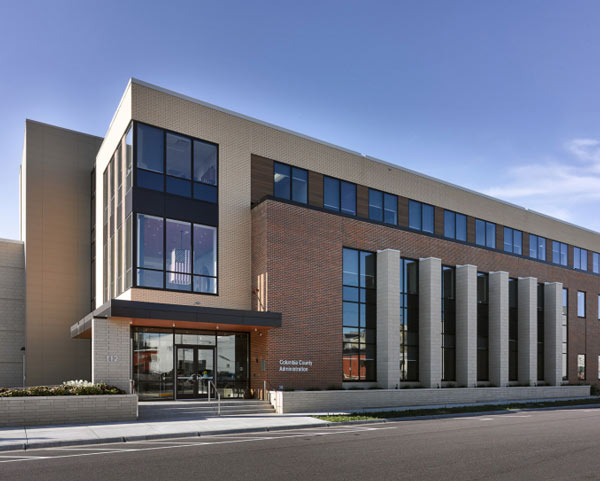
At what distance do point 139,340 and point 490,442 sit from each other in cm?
1402

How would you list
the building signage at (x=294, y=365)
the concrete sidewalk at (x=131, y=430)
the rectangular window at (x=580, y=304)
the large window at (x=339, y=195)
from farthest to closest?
1. the rectangular window at (x=580, y=304)
2. the large window at (x=339, y=195)
3. the building signage at (x=294, y=365)
4. the concrete sidewalk at (x=131, y=430)

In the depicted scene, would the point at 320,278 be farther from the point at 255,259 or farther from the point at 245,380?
the point at 245,380

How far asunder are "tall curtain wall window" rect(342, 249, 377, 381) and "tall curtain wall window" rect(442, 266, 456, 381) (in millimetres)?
5880

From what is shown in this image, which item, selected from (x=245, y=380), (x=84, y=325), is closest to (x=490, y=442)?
(x=245, y=380)

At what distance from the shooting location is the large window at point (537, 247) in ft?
134

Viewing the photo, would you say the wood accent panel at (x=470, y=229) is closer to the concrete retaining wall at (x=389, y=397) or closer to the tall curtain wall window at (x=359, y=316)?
the concrete retaining wall at (x=389, y=397)

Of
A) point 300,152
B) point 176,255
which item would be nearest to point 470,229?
point 300,152

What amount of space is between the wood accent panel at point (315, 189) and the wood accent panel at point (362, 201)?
2.61 metres

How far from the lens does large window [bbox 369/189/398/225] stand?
30.8 meters

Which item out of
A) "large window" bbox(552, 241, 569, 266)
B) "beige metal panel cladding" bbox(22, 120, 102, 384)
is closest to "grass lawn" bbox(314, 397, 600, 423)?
"large window" bbox(552, 241, 569, 266)

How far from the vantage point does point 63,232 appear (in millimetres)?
31562

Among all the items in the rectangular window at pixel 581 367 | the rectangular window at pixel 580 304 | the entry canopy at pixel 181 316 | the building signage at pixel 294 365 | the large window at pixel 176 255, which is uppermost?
the large window at pixel 176 255

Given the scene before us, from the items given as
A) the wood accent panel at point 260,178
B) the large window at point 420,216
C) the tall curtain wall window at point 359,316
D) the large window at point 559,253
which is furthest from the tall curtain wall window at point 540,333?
the wood accent panel at point 260,178

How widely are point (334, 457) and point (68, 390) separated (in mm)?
10452
